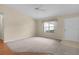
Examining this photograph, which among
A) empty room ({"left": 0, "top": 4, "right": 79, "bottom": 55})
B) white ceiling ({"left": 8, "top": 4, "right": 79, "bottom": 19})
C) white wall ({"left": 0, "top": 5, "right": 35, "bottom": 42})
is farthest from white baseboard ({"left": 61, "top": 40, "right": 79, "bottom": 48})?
white wall ({"left": 0, "top": 5, "right": 35, "bottom": 42})

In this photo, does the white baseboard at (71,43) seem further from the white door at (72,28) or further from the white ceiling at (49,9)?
the white ceiling at (49,9)

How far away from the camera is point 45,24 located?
1629mm

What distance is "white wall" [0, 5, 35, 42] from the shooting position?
1.55m

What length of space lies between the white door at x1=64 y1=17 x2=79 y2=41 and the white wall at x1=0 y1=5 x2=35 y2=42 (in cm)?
56

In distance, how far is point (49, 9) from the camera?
156cm

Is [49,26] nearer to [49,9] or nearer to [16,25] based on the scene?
[49,9]

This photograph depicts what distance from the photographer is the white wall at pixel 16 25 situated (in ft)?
5.07

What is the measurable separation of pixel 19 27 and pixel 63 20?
2.43 ft

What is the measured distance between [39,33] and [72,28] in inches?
21.5

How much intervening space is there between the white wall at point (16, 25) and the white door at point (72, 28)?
1.85ft

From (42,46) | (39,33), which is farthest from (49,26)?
(42,46)

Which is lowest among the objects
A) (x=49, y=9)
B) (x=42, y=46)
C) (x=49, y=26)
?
(x=42, y=46)

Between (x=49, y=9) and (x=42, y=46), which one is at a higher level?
(x=49, y=9)
